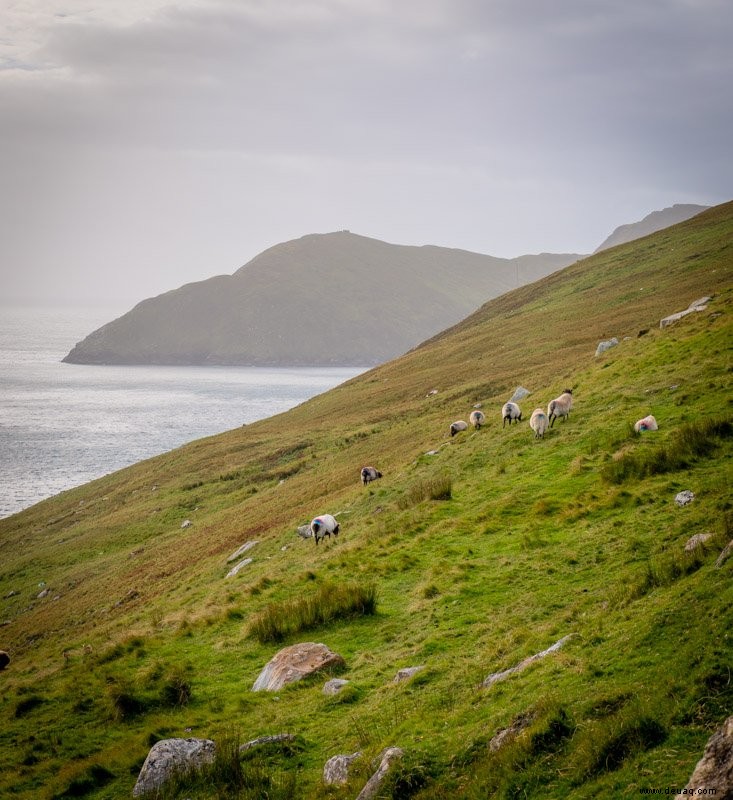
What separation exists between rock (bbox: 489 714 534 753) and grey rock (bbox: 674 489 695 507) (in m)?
8.27

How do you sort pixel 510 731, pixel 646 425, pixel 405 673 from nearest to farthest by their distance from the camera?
pixel 510 731 < pixel 405 673 < pixel 646 425

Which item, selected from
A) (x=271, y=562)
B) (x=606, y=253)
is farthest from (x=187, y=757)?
(x=606, y=253)

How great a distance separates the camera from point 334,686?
1172 centimetres

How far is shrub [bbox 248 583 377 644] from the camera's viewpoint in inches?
600

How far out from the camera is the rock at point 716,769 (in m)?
5.11

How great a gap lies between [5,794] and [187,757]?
3627 millimetres

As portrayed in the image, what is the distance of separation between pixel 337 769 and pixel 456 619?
5066 mm

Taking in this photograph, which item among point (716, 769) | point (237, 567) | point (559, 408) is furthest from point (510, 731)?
point (237, 567)

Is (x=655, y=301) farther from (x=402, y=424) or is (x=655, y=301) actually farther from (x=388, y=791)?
(x=388, y=791)

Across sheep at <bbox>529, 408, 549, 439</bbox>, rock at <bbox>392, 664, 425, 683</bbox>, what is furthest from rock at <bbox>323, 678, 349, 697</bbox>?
sheep at <bbox>529, 408, 549, 439</bbox>

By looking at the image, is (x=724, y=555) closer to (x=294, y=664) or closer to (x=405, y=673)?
(x=405, y=673)

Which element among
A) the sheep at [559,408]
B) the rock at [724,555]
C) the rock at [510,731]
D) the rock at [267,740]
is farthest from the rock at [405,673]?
the sheep at [559,408]

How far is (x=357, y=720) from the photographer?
1020 centimetres

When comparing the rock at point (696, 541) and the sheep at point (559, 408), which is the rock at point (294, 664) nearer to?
the rock at point (696, 541)
